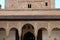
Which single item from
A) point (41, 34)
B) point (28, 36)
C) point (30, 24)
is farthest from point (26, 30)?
point (41, 34)

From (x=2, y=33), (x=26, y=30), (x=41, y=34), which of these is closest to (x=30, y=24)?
(x=26, y=30)

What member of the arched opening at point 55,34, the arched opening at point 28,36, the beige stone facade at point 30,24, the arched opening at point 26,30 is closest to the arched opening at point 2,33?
the beige stone facade at point 30,24

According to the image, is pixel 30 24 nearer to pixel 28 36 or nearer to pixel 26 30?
pixel 26 30

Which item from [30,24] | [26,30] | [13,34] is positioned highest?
[30,24]

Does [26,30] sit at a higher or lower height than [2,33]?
higher

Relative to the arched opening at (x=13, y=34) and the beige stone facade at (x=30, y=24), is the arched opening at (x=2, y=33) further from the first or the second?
the arched opening at (x=13, y=34)

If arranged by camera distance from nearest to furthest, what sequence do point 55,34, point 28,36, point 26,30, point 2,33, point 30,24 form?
point 30,24 → point 55,34 → point 2,33 → point 26,30 → point 28,36

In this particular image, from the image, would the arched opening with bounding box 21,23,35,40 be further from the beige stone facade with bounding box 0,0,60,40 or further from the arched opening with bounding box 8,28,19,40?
the arched opening with bounding box 8,28,19,40

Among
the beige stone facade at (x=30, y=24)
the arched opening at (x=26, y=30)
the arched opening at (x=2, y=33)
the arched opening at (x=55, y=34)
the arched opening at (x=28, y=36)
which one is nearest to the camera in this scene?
the beige stone facade at (x=30, y=24)

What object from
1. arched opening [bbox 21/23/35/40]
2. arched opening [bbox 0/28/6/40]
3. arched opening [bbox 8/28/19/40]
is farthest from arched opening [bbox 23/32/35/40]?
arched opening [bbox 0/28/6/40]

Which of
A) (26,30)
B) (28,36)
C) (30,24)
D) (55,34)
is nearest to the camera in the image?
(30,24)

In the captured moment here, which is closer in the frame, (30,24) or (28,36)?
(30,24)

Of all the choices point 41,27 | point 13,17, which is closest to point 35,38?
point 41,27

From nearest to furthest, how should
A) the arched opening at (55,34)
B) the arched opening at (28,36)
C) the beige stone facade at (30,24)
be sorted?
1. the beige stone facade at (30,24)
2. the arched opening at (55,34)
3. the arched opening at (28,36)
